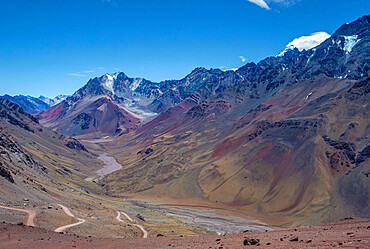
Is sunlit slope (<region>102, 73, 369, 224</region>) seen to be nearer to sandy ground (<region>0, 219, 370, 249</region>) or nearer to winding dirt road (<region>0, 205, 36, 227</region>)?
sandy ground (<region>0, 219, 370, 249</region>)

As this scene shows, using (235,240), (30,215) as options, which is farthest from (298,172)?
(30,215)

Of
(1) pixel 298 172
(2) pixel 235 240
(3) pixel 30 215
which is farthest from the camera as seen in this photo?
(1) pixel 298 172

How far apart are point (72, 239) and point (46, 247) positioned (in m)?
5.26

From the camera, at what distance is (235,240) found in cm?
3303

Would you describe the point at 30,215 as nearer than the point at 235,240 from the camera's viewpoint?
No

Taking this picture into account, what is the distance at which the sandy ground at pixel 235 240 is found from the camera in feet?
85.8

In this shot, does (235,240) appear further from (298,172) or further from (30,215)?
(298,172)

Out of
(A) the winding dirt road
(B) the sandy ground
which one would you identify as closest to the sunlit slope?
(B) the sandy ground

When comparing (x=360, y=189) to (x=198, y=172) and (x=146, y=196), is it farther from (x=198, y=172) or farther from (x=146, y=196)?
(x=146, y=196)

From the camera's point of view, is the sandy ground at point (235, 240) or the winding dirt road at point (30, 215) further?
the winding dirt road at point (30, 215)

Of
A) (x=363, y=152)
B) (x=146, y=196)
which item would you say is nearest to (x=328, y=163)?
(x=363, y=152)

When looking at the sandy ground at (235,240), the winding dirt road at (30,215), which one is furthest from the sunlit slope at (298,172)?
the winding dirt road at (30,215)

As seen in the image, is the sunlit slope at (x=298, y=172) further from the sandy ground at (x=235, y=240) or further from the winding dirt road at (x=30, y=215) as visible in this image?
the winding dirt road at (x=30, y=215)

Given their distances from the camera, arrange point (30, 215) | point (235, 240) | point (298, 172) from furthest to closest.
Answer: point (298, 172) < point (30, 215) < point (235, 240)
